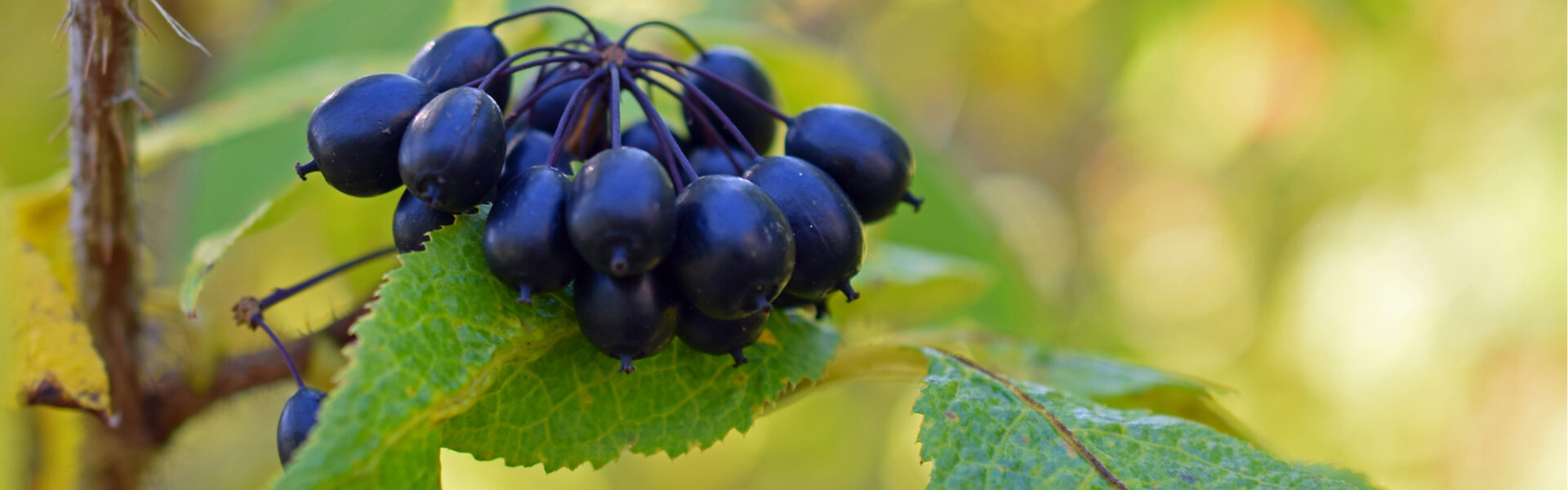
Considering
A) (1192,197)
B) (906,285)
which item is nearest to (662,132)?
(906,285)

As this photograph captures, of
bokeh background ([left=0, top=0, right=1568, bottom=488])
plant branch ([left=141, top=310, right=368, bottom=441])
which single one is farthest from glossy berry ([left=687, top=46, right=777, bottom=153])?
bokeh background ([left=0, top=0, right=1568, bottom=488])

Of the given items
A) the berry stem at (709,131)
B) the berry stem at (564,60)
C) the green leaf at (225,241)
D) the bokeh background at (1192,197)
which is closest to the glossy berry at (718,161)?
the berry stem at (709,131)

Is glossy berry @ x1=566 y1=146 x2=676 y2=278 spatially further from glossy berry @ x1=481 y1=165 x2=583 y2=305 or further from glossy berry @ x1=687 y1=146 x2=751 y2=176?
glossy berry @ x1=687 y1=146 x2=751 y2=176

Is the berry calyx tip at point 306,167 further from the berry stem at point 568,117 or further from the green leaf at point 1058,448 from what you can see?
the green leaf at point 1058,448

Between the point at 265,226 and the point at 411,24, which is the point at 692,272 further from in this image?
the point at 411,24

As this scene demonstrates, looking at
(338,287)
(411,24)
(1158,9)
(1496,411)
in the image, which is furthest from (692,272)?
(1496,411)
